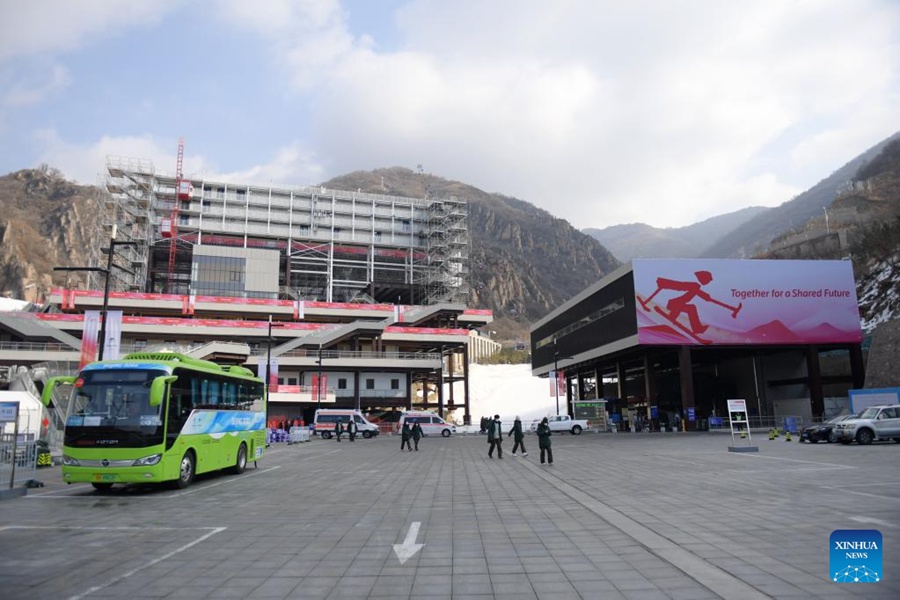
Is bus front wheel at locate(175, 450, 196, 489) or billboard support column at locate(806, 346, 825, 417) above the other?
billboard support column at locate(806, 346, 825, 417)

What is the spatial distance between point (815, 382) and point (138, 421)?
160ft

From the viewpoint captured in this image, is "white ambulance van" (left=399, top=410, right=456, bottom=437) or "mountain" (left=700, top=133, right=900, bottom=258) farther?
"mountain" (left=700, top=133, right=900, bottom=258)

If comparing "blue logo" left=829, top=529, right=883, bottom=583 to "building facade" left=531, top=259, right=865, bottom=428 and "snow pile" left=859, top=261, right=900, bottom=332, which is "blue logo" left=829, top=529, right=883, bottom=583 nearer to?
"building facade" left=531, top=259, right=865, bottom=428

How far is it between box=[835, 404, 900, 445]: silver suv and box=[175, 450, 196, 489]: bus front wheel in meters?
25.2

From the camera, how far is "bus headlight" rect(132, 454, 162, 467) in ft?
43.0

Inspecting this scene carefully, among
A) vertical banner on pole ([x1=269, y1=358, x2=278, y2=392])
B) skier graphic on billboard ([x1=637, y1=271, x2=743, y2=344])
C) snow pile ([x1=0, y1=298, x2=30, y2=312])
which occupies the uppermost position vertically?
snow pile ([x1=0, y1=298, x2=30, y2=312])

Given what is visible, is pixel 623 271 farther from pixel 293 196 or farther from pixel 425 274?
pixel 293 196

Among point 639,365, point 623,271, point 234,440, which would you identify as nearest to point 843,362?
point 639,365

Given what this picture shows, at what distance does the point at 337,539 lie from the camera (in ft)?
28.1

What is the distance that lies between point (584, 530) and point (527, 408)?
271 ft

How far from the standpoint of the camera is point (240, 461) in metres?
18.8

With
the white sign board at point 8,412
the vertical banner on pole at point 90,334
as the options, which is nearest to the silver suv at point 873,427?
the white sign board at point 8,412

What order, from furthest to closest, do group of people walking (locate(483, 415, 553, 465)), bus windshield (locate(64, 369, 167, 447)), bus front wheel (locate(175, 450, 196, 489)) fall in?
group of people walking (locate(483, 415, 553, 465))
bus front wheel (locate(175, 450, 196, 489))
bus windshield (locate(64, 369, 167, 447))

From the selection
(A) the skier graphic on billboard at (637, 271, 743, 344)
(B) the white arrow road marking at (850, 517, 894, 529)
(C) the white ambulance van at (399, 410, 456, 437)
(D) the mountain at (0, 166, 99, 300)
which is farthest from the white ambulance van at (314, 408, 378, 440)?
(D) the mountain at (0, 166, 99, 300)
